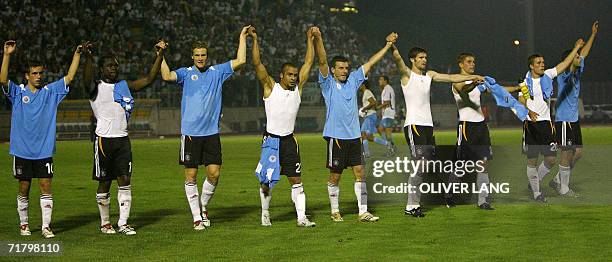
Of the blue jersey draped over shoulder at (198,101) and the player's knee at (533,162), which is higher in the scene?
the blue jersey draped over shoulder at (198,101)

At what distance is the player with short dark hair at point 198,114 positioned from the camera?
1323 centimetres

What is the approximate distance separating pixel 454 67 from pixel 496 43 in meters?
12.1

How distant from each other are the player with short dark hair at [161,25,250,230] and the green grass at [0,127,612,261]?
0.78m

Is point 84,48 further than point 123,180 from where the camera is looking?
No

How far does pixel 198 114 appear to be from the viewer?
13227 millimetres

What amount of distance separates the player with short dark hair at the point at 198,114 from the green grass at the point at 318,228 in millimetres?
776

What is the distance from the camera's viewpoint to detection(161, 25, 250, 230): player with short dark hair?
13.2 m

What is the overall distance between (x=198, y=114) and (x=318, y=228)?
7.18 feet

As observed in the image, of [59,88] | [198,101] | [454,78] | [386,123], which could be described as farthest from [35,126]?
[386,123]

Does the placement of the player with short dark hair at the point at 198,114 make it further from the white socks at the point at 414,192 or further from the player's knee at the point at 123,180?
the white socks at the point at 414,192

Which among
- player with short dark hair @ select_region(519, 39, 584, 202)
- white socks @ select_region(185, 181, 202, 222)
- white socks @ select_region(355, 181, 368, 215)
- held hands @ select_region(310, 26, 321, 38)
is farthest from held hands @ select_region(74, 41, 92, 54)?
player with short dark hair @ select_region(519, 39, 584, 202)

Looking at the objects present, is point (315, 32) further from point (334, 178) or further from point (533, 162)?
point (533, 162)

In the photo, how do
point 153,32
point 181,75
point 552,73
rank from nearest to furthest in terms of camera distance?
point 181,75
point 552,73
point 153,32

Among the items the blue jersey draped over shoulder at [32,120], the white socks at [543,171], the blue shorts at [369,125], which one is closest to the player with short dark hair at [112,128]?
the blue jersey draped over shoulder at [32,120]
